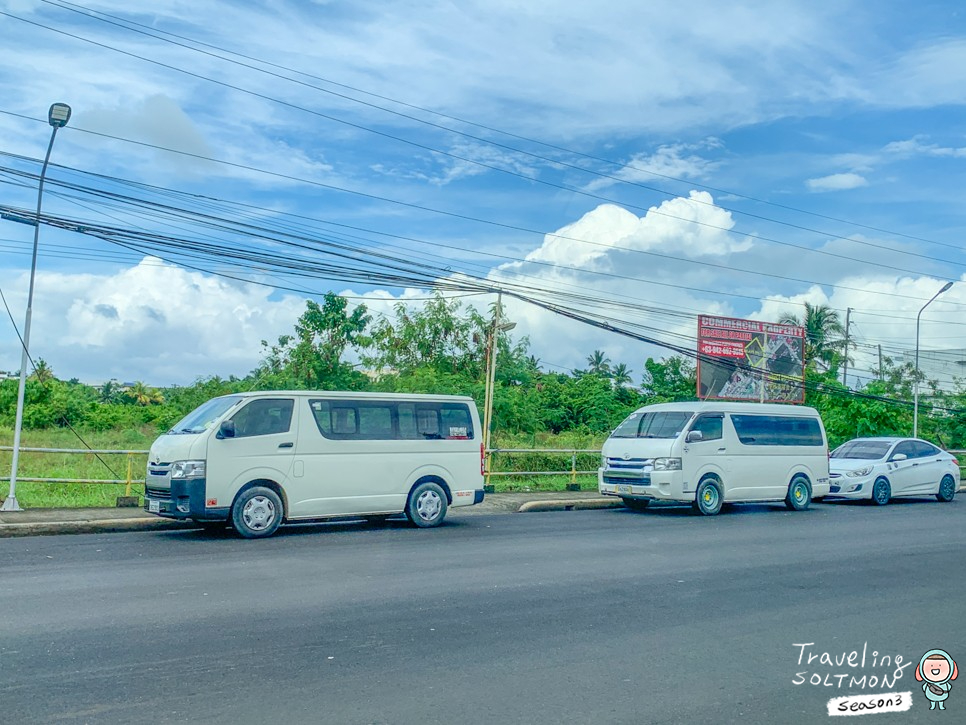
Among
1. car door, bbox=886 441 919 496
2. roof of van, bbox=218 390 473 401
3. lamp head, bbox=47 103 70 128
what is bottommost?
car door, bbox=886 441 919 496

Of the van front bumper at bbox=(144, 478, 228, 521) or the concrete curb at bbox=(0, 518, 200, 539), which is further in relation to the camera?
the concrete curb at bbox=(0, 518, 200, 539)

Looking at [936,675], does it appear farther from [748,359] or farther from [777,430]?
[748,359]

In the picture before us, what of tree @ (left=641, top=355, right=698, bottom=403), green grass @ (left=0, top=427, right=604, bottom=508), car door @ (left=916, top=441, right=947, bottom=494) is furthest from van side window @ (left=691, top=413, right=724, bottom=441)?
tree @ (left=641, top=355, right=698, bottom=403)

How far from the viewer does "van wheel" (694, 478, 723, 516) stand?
1761 cm

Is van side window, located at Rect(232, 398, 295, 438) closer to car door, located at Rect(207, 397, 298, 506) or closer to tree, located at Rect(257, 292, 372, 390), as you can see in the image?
car door, located at Rect(207, 397, 298, 506)

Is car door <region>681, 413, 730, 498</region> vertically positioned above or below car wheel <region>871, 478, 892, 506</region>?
above

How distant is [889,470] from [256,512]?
48.6 feet

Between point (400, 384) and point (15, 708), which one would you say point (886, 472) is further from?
point (15, 708)

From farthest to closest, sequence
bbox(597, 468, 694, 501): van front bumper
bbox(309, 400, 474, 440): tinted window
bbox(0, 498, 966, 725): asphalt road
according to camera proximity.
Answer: bbox(597, 468, 694, 501): van front bumper, bbox(309, 400, 474, 440): tinted window, bbox(0, 498, 966, 725): asphalt road

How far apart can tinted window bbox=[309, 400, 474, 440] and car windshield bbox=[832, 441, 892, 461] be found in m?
11.2

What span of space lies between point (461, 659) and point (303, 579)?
11.4 ft

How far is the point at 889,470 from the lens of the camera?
2097 cm

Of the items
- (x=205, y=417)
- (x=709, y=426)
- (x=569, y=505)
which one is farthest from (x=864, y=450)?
(x=205, y=417)

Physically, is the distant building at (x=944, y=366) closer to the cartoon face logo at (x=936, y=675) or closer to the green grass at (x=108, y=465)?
the green grass at (x=108, y=465)
